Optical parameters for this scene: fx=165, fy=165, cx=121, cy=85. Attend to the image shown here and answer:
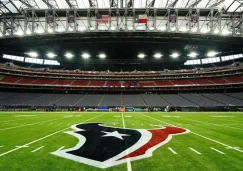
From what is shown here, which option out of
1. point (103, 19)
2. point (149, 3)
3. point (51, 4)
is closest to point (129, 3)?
point (149, 3)

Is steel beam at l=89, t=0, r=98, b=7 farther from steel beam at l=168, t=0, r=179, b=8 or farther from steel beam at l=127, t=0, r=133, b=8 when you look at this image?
steel beam at l=168, t=0, r=179, b=8

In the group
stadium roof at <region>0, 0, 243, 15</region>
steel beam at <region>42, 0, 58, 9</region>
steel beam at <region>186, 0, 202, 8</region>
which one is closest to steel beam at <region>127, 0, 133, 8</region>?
stadium roof at <region>0, 0, 243, 15</region>

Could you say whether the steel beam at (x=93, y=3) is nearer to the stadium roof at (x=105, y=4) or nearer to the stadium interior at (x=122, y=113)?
the stadium roof at (x=105, y=4)

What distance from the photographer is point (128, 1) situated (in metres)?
38.1

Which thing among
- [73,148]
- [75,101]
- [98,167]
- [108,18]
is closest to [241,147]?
[98,167]

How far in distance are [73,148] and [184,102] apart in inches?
1717

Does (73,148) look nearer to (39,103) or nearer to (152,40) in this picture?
(152,40)

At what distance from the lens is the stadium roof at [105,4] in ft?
113

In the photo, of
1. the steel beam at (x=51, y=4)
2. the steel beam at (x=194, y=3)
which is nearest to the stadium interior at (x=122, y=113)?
the steel beam at (x=51, y=4)

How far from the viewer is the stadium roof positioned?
34.5 metres

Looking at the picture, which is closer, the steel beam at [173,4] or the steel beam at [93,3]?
the steel beam at [173,4]

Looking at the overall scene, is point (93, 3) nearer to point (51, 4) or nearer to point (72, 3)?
point (72, 3)

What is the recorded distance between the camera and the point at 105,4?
38188 millimetres

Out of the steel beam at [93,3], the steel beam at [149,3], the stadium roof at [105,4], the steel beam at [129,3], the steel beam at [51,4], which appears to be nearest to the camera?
the stadium roof at [105,4]
